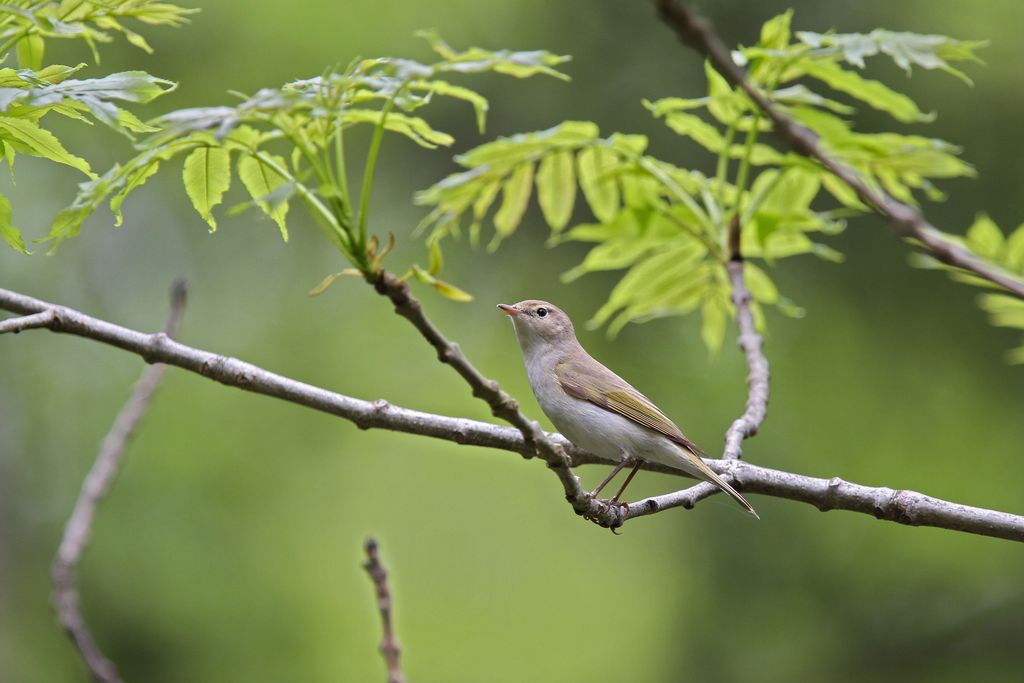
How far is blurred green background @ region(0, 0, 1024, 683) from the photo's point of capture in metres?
7.42

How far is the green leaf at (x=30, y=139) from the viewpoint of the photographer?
258 centimetres

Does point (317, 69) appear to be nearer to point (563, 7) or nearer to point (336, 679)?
point (563, 7)

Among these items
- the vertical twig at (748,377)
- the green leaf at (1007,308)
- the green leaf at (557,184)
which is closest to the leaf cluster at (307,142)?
the green leaf at (557,184)

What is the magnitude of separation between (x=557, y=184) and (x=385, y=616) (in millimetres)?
2040

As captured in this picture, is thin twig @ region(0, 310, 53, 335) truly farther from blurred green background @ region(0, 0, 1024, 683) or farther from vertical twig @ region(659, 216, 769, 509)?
blurred green background @ region(0, 0, 1024, 683)

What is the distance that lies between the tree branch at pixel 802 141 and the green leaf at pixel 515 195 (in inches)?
85.4

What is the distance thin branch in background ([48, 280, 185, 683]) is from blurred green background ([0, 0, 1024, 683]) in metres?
3.86

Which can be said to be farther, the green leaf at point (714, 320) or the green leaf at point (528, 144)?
the green leaf at point (714, 320)

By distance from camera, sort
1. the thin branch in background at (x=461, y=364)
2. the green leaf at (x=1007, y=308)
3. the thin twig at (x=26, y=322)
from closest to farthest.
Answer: the thin branch in background at (x=461, y=364)
the thin twig at (x=26, y=322)
the green leaf at (x=1007, y=308)

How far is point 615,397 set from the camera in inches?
152

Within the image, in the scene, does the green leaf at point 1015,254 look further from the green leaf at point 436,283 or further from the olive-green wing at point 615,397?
the green leaf at point 436,283

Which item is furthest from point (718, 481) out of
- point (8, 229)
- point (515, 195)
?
point (8, 229)

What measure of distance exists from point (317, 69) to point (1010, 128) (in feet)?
→ 16.1

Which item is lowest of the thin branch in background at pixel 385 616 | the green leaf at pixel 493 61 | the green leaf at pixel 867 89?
the thin branch in background at pixel 385 616
